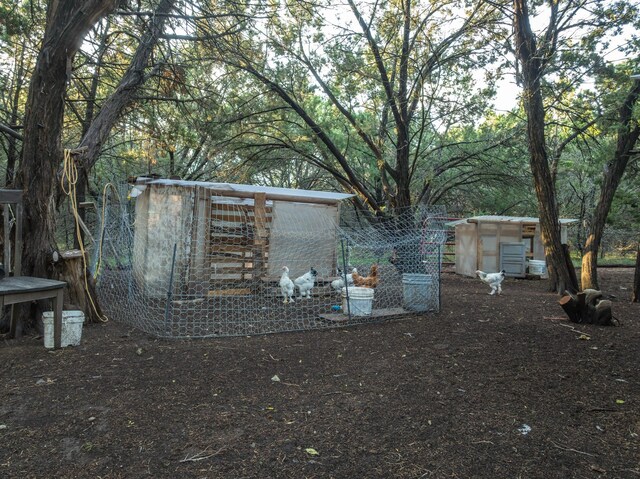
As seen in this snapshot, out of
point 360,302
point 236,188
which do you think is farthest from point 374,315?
point 236,188

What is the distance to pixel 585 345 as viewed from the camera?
516 cm

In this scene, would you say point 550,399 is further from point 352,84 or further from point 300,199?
point 352,84

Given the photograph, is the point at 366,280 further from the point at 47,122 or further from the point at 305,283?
the point at 47,122

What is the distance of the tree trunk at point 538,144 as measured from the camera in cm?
834

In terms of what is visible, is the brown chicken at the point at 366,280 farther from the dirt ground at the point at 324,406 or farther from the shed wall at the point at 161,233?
the shed wall at the point at 161,233

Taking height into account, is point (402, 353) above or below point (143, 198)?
below

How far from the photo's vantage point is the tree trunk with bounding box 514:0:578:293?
27.3 feet

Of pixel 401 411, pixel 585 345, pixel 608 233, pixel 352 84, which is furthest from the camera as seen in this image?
pixel 608 233

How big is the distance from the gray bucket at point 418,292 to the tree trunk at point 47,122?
17.3 feet

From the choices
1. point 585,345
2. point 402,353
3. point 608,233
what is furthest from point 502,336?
point 608,233

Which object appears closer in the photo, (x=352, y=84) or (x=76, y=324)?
(x=76, y=324)

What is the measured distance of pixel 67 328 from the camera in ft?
15.9

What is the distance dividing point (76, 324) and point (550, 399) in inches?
194

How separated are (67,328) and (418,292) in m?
5.09
